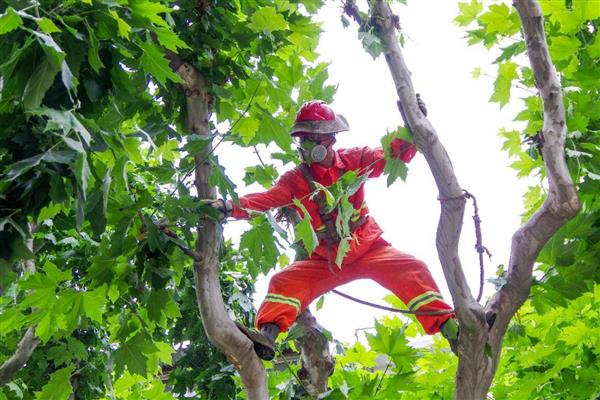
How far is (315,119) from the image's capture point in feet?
12.9

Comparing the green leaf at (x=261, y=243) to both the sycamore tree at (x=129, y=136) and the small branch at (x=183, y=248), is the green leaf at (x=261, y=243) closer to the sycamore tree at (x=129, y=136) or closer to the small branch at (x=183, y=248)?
the sycamore tree at (x=129, y=136)

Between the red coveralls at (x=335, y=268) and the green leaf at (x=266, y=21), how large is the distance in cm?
86

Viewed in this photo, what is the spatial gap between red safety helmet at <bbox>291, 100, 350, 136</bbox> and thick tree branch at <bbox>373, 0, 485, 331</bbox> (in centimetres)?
110

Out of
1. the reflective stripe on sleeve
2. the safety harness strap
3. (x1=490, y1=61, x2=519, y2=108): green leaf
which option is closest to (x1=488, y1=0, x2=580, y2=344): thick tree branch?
(x1=490, y1=61, x2=519, y2=108): green leaf

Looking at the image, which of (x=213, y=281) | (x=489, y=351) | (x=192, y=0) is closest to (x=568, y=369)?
(x=489, y=351)

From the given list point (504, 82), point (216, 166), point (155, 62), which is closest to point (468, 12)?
point (504, 82)

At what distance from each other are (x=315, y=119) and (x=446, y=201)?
1371 mm

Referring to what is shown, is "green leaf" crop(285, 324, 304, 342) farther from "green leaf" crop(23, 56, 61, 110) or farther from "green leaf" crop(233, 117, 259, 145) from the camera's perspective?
"green leaf" crop(23, 56, 61, 110)

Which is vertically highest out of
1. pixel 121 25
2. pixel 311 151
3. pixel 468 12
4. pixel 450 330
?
pixel 468 12

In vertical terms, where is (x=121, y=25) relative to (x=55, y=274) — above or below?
above

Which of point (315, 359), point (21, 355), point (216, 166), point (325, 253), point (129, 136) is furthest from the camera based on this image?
point (21, 355)

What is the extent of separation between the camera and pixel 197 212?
3068mm

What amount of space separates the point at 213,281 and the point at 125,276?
397mm

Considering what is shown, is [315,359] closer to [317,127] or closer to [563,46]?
[317,127]
